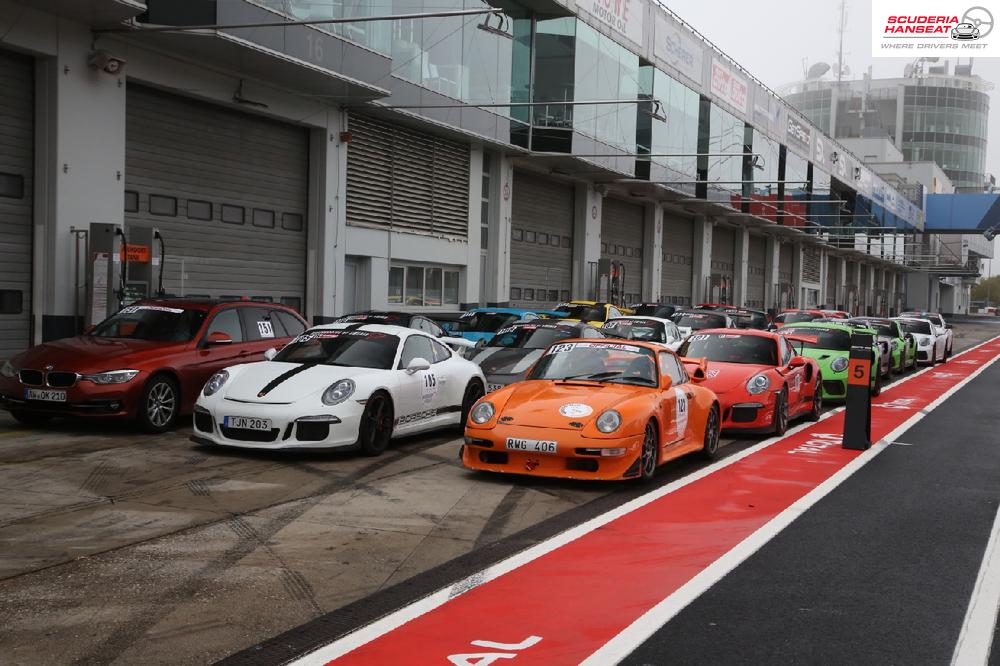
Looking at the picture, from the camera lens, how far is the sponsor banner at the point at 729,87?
4431 cm

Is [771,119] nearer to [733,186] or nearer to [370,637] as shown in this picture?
[733,186]

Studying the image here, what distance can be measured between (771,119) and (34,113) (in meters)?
43.3

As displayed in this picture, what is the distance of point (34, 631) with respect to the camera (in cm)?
477

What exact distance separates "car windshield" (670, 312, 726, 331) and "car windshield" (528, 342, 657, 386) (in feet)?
47.1

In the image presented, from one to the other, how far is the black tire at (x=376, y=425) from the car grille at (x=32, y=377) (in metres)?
3.62

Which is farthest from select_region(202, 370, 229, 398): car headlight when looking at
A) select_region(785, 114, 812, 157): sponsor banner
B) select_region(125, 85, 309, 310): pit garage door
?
select_region(785, 114, 812, 157): sponsor banner

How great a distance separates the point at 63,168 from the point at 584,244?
2197 cm

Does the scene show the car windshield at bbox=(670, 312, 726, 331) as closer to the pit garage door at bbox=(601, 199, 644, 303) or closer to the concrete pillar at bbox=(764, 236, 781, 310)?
the pit garage door at bbox=(601, 199, 644, 303)

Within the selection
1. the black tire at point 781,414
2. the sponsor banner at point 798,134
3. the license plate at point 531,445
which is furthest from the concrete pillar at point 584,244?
the license plate at point 531,445

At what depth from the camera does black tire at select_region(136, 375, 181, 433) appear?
36.2 ft

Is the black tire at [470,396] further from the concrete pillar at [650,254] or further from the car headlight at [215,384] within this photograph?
the concrete pillar at [650,254]

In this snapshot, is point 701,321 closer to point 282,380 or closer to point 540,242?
point 540,242

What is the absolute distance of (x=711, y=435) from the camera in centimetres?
1093

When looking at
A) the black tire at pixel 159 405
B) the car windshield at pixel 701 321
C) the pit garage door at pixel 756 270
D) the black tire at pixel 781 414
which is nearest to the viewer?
the black tire at pixel 159 405
